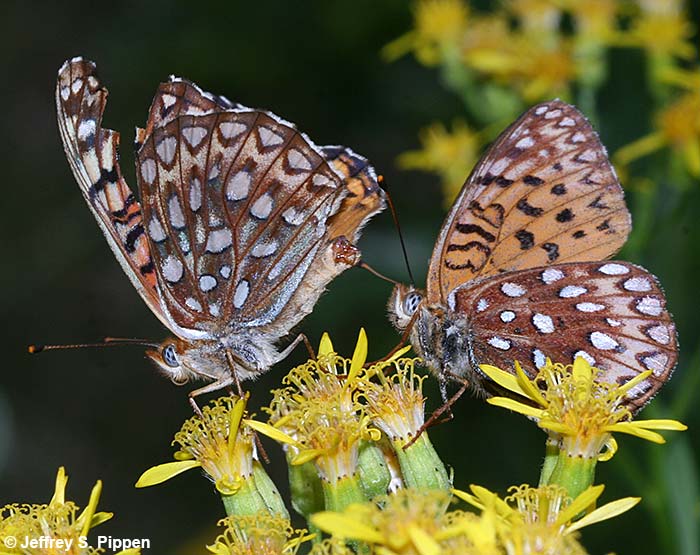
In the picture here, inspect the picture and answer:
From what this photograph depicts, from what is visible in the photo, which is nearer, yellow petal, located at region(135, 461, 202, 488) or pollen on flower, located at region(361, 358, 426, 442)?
yellow petal, located at region(135, 461, 202, 488)

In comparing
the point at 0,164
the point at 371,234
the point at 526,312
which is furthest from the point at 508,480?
the point at 0,164

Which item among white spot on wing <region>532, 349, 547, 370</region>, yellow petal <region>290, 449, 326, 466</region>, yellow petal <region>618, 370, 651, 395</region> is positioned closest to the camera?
yellow petal <region>290, 449, 326, 466</region>

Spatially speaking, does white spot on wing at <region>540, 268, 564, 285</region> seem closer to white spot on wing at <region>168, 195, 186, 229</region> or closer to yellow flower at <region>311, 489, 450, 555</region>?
yellow flower at <region>311, 489, 450, 555</region>

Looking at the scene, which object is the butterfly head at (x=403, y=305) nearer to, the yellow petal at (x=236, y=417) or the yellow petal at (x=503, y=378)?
the yellow petal at (x=503, y=378)

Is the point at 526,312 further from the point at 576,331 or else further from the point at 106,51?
the point at 106,51

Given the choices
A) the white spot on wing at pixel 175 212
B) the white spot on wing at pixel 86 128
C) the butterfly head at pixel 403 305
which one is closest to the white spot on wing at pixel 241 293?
the white spot on wing at pixel 175 212

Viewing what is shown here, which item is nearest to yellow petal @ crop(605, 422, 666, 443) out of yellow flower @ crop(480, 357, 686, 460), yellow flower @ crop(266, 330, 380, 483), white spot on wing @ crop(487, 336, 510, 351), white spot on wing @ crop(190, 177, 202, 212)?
yellow flower @ crop(480, 357, 686, 460)
